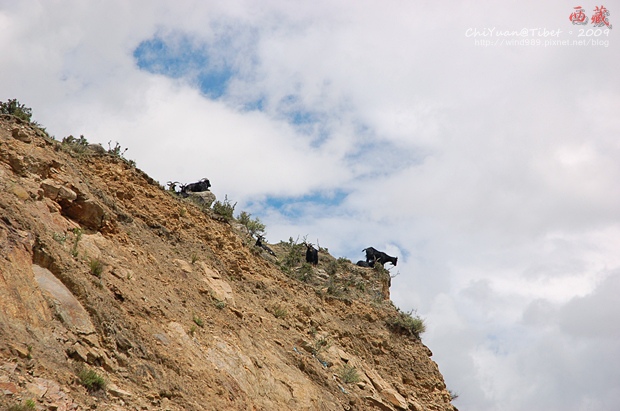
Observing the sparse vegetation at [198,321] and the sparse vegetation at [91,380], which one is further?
the sparse vegetation at [198,321]

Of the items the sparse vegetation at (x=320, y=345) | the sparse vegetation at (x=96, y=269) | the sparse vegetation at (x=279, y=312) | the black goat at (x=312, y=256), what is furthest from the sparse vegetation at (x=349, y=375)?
the sparse vegetation at (x=96, y=269)

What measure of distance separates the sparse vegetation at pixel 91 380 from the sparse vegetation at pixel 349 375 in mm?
9829

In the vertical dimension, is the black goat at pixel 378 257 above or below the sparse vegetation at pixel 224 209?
above

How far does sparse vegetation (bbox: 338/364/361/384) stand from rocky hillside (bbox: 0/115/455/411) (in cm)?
4

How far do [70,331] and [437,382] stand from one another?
15078 mm

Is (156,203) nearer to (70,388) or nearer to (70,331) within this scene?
(70,331)

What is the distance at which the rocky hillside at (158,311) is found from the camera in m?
10.3

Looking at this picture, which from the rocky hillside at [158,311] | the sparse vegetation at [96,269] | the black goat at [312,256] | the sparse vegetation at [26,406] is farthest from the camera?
the black goat at [312,256]

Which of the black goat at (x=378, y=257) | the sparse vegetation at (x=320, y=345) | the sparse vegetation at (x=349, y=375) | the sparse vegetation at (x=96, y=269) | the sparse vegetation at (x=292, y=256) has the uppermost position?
the black goat at (x=378, y=257)

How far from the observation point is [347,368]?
19312 millimetres

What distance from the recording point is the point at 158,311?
14.1 meters

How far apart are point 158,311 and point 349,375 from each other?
7223 mm

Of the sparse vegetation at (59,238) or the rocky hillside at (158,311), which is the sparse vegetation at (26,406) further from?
the sparse vegetation at (59,238)

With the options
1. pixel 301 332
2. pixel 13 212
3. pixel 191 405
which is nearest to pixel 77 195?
pixel 13 212
